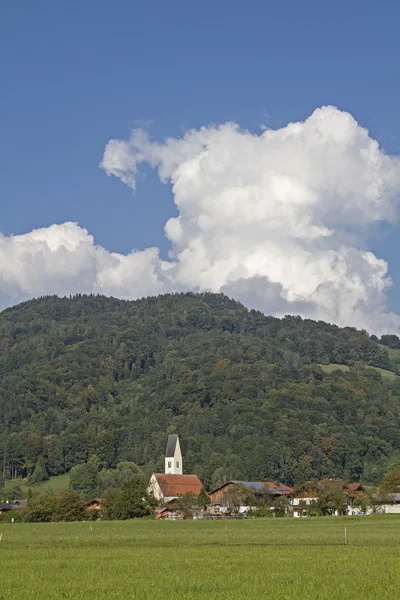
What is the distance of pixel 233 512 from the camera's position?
143500 millimetres

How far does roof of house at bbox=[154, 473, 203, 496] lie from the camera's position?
173 m

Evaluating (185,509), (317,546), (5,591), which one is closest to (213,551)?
(317,546)

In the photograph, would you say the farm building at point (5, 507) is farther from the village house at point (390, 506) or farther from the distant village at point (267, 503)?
the village house at point (390, 506)

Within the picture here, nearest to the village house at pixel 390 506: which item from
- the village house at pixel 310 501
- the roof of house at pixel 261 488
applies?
the village house at pixel 310 501

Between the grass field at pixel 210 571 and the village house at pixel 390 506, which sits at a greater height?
the village house at pixel 390 506

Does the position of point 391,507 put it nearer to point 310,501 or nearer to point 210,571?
point 310,501

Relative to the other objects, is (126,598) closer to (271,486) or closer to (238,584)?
(238,584)

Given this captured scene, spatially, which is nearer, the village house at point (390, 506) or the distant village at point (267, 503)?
the distant village at point (267, 503)

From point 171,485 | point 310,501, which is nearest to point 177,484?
point 171,485

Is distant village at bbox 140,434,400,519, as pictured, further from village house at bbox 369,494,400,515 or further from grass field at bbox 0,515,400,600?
grass field at bbox 0,515,400,600

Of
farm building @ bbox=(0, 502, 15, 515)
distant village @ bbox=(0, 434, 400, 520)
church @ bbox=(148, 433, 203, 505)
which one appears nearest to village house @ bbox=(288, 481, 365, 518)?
distant village @ bbox=(0, 434, 400, 520)

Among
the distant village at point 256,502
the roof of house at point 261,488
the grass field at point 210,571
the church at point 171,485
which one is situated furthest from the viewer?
the church at point 171,485

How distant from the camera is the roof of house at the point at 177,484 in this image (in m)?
173

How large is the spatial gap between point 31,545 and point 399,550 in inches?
1094
